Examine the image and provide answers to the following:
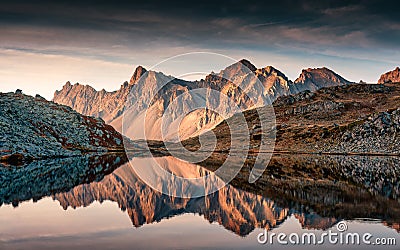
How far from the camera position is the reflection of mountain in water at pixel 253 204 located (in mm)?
37906

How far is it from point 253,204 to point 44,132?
12406 cm

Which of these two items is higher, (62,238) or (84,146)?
(84,146)

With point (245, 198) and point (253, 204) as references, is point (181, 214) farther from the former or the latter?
point (245, 198)

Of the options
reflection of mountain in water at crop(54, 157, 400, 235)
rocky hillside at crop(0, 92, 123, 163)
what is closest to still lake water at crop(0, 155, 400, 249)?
reflection of mountain in water at crop(54, 157, 400, 235)

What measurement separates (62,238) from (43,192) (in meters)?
26.1

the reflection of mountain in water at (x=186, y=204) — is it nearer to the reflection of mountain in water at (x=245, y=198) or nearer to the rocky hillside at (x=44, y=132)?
the reflection of mountain in water at (x=245, y=198)

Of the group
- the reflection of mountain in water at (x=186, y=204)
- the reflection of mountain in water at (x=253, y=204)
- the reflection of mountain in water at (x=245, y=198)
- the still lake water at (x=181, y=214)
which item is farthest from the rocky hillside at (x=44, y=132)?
the reflection of mountain in water at (x=253, y=204)

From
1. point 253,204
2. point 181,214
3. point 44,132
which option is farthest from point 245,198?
point 44,132

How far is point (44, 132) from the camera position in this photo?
152500 millimetres

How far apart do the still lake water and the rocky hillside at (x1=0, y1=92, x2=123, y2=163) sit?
218 feet

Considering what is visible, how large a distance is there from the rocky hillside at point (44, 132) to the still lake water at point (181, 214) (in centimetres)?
6646

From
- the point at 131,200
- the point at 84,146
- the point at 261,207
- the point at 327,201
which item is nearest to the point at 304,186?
the point at 327,201

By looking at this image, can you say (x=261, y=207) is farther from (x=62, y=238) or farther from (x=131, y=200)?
(x=62, y=238)

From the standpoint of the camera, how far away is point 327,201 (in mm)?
47625
